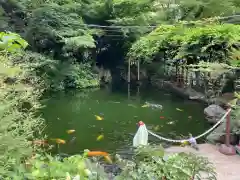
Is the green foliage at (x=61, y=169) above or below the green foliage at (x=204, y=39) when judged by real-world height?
below

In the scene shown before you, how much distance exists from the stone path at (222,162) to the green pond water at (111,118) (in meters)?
1.54

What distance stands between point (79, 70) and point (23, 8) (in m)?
4.83

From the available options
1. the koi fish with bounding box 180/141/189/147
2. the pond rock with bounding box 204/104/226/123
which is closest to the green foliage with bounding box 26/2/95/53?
the pond rock with bounding box 204/104/226/123

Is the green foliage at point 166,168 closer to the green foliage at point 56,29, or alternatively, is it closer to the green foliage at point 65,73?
the green foliage at point 56,29

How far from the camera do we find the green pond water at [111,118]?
6961mm

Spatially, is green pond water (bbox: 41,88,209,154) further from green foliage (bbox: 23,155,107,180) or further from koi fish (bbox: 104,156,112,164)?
green foliage (bbox: 23,155,107,180)

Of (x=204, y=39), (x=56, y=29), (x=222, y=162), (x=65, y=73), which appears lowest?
(x=222, y=162)

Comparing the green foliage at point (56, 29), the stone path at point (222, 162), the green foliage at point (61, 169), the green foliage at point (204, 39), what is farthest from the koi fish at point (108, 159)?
the green foliage at point (56, 29)

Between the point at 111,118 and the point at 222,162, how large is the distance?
4.47 m

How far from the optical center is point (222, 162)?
5.05 m

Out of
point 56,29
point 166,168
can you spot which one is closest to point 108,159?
point 166,168

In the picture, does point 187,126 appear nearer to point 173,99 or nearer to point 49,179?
point 173,99

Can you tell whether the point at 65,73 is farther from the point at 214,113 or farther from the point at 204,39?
the point at 214,113

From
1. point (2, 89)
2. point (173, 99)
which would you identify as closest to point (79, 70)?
point (173, 99)
